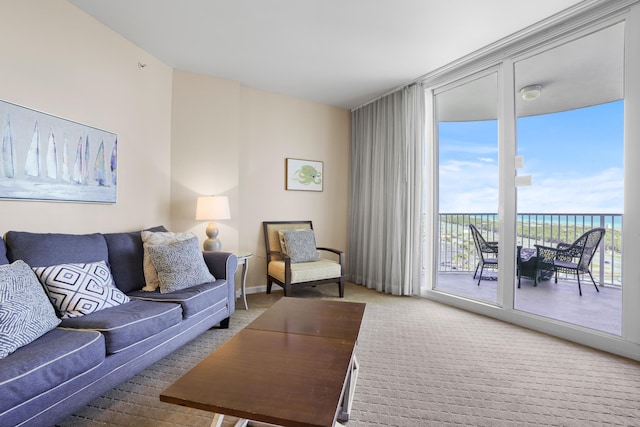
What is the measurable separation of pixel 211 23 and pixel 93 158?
62.8 inches

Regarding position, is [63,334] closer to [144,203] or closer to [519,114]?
[144,203]

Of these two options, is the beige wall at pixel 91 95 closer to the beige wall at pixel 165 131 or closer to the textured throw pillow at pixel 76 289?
the beige wall at pixel 165 131

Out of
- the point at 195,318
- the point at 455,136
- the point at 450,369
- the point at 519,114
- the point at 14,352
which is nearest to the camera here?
the point at 14,352

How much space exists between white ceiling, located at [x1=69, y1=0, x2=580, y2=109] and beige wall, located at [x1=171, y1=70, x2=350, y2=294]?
41 cm

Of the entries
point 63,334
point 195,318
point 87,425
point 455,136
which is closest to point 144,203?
point 195,318

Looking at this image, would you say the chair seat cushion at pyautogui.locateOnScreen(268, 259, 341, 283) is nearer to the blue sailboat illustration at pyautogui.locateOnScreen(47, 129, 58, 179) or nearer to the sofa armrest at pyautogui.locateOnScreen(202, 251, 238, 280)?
the sofa armrest at pyautogui.locateOnScreen(202, 251, 238, 280)

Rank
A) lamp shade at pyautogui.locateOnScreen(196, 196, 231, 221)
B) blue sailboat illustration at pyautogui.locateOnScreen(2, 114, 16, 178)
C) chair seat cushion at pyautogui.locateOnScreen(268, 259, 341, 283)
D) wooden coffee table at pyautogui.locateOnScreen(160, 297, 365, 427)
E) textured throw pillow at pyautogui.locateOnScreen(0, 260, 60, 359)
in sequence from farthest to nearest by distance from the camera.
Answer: chair seat cushion at pyautogui.locateOnScreen(268, 259, 341, 283) → lamp shade at pyautogui.locateOnScreen(196, 196, 231, 221) → blue sailboat illustration at pyautogui.locateOnScreen(2, 114, 16, 178) → textured throw pillow at pyautogui.locateOnScreen(0, 260, 60, 359) → wooden coffee table at pyautogui.locateOnScreen(160, 297, 365, 427)

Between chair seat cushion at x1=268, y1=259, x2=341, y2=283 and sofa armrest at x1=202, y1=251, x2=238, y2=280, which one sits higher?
sofa armrest at x1=202, y1=251, x2=238, y2=280

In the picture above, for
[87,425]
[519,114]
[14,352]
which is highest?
[519,114]

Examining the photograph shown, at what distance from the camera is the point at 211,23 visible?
267 centimetres

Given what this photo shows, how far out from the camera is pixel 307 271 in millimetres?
3662

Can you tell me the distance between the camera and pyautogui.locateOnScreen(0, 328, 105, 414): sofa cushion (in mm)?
1160

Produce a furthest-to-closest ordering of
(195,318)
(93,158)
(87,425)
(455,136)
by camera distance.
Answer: (455,136), (93,158), (195,318), (87,425)

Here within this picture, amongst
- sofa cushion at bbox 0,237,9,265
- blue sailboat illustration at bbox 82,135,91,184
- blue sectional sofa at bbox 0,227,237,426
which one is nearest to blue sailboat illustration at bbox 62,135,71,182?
blue sailboat illustration at bbox 82,135,91,184
